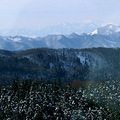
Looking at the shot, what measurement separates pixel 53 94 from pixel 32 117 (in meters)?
26.9

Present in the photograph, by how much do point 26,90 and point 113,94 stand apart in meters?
41.3

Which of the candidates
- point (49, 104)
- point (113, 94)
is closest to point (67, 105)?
point (49, 104)

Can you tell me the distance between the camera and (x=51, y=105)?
11444 cm

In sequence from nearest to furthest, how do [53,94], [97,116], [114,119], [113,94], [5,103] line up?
1. [114,119]
2. [97,116]
3. [5,103]
4. [53,94]
5. [113,94]

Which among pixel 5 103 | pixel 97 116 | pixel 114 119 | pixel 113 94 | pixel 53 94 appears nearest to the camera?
pixel 114 119

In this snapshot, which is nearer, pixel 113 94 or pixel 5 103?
pixel 5 103

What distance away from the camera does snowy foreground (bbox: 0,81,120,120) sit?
10325cm

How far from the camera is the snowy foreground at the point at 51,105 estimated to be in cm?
10325

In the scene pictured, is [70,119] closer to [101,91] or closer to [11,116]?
[11,116]

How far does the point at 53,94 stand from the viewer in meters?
126

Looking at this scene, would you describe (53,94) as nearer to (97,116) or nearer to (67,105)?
(67,105)

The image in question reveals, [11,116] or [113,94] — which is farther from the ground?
[113,94]

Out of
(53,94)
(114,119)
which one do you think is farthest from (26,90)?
(114,119)

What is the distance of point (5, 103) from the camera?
113 metres
